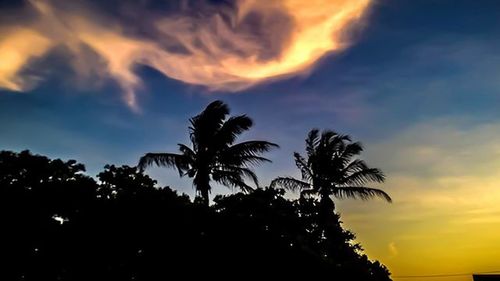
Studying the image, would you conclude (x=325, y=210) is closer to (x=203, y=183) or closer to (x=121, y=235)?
(x=203, y=183)

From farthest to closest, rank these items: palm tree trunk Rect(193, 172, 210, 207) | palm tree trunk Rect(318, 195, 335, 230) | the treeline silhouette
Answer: palm tree trunk Rect(318, 195, 335, 230), palm tree trunk Rect(193, 172, 210, 207), the treeline silhouette

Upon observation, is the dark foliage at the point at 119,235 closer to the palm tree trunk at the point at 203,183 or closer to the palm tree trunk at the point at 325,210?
the palm tree trunk at the point at 203,183

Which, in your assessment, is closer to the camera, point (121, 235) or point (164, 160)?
point (121, 235)

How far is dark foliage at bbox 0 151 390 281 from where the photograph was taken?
1070cm

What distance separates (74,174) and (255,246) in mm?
5893

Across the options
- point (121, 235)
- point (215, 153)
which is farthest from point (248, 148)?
point (121, 235)

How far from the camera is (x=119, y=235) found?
1127 centimetres

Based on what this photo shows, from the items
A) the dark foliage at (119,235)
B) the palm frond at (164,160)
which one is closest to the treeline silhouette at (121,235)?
the dark foliage at (119,235)

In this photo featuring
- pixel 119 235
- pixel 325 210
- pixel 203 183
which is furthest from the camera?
pixel 325 210

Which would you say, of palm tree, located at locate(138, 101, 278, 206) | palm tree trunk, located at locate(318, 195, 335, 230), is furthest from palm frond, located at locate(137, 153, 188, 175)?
palm tree trunk, located at locate(318, 195, 335, 230)

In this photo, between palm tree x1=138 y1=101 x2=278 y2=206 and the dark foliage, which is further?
palm tree x1=138 y1=101 x2=278 y2=206

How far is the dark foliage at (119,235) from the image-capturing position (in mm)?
10695

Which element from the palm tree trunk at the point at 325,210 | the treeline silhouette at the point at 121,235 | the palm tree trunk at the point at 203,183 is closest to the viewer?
the treeline silhouette at the point at 121,235

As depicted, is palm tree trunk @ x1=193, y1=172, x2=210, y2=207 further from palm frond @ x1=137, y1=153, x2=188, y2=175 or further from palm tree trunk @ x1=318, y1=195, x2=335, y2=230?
palm tree trunk @ x1=318, y1=195, x2=335, y2=230
